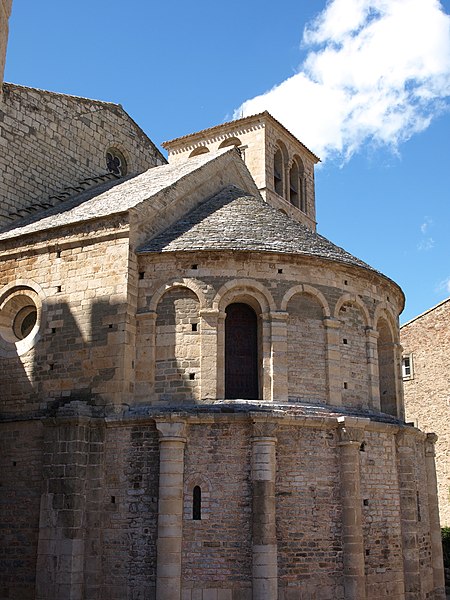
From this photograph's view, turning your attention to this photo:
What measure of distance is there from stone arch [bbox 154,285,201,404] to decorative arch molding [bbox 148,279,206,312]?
0.03m

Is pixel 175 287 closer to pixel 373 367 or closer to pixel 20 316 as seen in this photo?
pixel 20 316

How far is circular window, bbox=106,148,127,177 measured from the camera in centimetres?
2425

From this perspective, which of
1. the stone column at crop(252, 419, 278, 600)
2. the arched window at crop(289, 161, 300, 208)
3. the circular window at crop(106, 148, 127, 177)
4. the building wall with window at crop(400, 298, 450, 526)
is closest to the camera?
the stone column at crop(252, 419, 278, 600)

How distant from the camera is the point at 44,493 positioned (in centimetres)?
1403

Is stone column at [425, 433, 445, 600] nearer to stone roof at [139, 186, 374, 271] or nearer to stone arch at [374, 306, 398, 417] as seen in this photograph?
stone arch at [374, 306, 398, 417]

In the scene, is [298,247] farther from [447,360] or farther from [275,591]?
[447,360]

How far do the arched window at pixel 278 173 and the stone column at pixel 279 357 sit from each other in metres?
15.8

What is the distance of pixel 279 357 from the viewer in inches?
583

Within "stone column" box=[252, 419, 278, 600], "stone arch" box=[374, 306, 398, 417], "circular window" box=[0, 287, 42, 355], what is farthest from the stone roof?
"stone column" box=[252, 419, 278, 600]

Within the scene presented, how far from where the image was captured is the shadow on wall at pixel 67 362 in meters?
14.6

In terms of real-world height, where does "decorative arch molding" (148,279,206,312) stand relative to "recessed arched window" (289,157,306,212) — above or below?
below

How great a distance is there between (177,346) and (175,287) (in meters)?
1.32

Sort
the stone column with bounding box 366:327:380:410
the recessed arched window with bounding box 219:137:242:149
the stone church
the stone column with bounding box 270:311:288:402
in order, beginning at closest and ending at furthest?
the stone church < the stone column with bounding box 270:311:288:402 < the stone column with bounding box 366:327:380:410 < the recessed arched window with bounding box 219:137:242:149

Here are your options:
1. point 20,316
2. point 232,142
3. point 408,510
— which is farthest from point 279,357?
point 232,142
